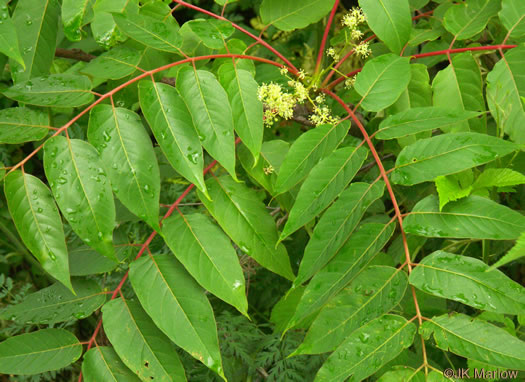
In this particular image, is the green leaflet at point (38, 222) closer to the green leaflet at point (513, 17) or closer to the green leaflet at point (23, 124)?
the green leaflet at point (23, 124)

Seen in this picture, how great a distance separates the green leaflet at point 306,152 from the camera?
1.23 metres

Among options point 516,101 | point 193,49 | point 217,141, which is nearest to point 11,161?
point 193,49

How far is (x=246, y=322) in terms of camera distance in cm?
184

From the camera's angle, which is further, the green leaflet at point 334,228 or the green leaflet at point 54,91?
the green leaflet at point 54,91

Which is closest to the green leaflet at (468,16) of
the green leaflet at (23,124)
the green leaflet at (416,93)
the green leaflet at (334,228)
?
the green leaflet at (416,93)

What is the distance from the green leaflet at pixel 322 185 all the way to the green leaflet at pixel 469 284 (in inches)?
9.8

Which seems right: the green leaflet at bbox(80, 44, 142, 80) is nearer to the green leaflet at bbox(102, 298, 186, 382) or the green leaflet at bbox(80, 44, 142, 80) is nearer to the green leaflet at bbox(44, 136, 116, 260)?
the green leaflet at bbox(44, 136, 116, 260)

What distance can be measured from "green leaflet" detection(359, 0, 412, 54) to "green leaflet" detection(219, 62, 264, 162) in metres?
0.34

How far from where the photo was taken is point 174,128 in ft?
4.01

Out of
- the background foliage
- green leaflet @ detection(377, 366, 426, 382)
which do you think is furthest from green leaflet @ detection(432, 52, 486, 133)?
green leaflet @ detection(377, 366, 426, 382)

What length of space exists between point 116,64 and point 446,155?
85 cm

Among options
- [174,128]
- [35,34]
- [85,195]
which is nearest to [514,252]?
[174,128]

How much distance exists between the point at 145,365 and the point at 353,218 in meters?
0.58

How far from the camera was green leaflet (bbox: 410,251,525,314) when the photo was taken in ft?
3.28
